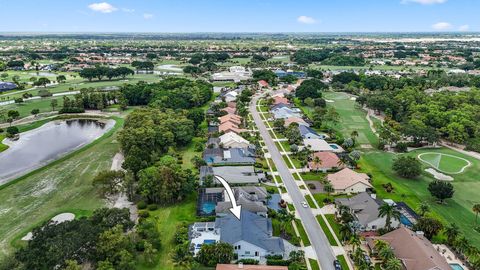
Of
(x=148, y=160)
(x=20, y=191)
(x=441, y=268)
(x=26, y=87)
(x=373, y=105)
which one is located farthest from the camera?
(x=26, y=87)

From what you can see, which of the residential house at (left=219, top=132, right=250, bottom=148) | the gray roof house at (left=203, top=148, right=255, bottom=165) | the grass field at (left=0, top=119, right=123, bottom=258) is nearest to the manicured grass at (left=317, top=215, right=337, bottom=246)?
the gray roof house at (left=203, top=148, right=255, bottom=165)

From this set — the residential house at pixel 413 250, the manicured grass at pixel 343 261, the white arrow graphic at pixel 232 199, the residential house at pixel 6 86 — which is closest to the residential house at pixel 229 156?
the white arrow graphic at pixel 232 199

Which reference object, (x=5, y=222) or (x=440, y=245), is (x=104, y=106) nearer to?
(x=5, y=222)

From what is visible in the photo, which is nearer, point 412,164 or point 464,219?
point 464,219

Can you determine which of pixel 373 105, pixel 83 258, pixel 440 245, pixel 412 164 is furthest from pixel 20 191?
pixel 373 105

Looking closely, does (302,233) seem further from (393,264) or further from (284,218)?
(393,264)

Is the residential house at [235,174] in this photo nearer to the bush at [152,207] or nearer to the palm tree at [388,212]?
the bush at [152,207]

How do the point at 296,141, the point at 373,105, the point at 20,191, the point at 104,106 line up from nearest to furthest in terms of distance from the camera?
the point at 20,191, the point at 296,141, the point at 373,105, the point at 104,106
